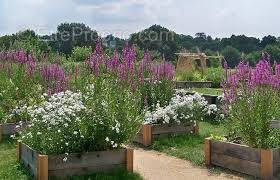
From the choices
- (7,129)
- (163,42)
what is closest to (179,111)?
(7,129)

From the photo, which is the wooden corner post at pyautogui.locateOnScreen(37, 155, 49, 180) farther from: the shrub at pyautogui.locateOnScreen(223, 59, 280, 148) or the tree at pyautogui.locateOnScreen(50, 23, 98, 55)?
the tree at pyautogui.locateOnScreen(50, 23, 98, 55)

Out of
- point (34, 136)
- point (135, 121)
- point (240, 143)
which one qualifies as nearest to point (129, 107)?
point (135, 121)

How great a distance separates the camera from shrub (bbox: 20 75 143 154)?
6.64 metres

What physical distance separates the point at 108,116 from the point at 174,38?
5653cm

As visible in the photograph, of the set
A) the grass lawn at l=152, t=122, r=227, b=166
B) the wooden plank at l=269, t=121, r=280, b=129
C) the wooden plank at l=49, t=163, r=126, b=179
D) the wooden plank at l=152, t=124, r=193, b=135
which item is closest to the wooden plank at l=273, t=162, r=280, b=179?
the wooden plank at l=269, t=121, r=280, b=129

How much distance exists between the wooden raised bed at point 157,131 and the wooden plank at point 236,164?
6.11 ft

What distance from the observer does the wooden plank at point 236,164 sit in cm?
701

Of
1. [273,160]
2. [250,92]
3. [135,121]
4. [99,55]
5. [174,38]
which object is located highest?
[174,38]

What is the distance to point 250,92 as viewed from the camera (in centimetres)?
727

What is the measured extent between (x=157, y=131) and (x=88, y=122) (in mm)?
2956

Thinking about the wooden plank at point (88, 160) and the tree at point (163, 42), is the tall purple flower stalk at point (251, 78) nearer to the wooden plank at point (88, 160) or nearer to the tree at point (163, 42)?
the wooden plank at point (88, 160)

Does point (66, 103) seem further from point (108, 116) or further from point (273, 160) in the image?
point (273, 160)

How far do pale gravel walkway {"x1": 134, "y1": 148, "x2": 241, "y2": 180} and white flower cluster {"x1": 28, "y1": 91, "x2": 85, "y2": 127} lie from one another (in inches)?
54.0

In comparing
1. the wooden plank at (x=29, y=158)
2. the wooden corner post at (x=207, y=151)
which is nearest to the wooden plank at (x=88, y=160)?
the wooden plank at (x=29, y=158)
